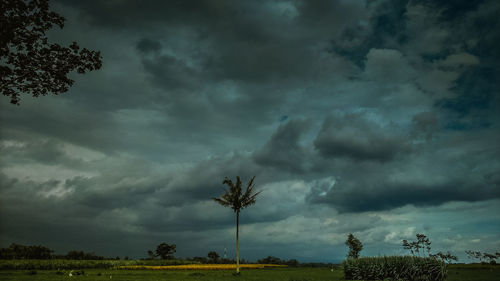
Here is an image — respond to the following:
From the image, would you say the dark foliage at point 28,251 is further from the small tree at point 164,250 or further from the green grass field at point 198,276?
the green grass field at point 198,276

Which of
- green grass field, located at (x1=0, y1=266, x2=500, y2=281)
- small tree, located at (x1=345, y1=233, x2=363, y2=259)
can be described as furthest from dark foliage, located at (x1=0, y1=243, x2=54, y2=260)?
small tree, located at (x1=345, y1=233, x2=363, y2=259)

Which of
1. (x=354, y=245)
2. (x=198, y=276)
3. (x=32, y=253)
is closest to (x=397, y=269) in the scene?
(x=198, y=276)

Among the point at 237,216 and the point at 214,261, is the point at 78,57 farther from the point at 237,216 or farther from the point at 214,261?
the point at 214,261

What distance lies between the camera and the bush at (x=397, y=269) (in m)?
29.5

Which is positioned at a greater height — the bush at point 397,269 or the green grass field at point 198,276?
the bush at point 397,269

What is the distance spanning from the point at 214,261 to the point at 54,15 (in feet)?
293

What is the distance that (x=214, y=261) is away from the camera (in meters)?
97.1

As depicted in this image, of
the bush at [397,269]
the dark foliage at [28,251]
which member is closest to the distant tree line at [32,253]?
the dark foliage at [28,251]

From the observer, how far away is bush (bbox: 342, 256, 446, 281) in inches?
1162

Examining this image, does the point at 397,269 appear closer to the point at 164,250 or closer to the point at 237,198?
the point at 237,198

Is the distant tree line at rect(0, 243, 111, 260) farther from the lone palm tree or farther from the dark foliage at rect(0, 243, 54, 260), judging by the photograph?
the lone palm tree

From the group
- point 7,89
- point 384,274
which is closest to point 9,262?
point 7,89

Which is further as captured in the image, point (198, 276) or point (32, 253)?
point (32, 253)

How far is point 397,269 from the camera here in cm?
3109
